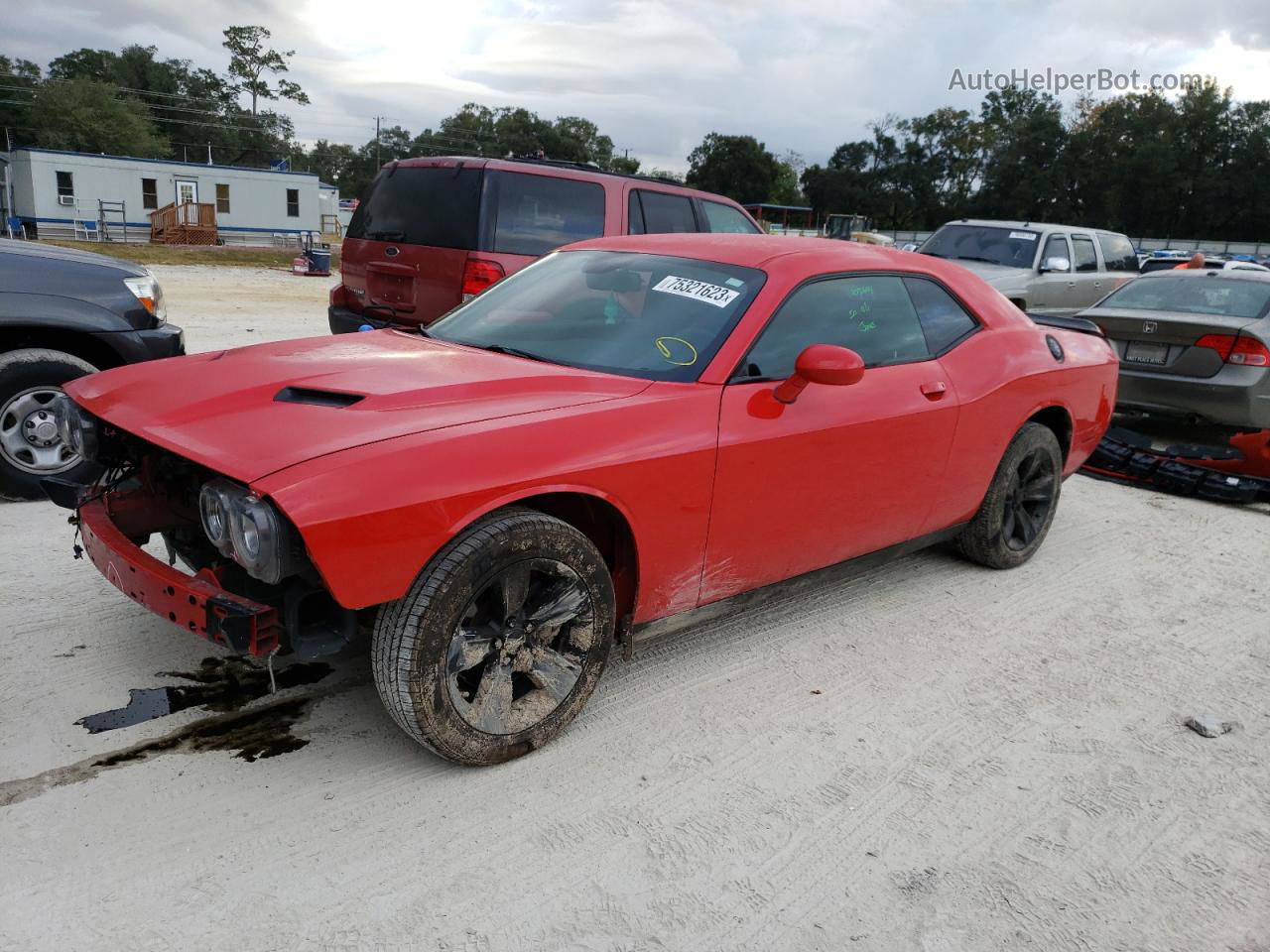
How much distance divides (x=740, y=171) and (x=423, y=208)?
84.5 meters

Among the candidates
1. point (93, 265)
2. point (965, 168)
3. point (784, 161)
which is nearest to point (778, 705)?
point (93, 265)

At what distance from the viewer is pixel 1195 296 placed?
7910 mm

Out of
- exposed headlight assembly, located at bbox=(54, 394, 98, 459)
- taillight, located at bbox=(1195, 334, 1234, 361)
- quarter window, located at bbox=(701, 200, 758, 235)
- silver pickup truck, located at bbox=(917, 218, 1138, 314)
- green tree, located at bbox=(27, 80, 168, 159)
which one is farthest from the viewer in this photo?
green tree, located at bbox=(27, 80, 168, 159)

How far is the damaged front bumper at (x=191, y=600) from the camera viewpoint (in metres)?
2.50

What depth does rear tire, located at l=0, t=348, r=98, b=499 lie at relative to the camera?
4695mm

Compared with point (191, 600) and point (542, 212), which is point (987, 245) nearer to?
point (542, 212)

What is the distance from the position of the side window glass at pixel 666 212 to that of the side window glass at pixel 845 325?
3967 millimetres

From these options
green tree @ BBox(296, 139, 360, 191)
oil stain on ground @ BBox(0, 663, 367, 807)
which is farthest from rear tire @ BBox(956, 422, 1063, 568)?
green tree @ BBox(296, 139, 360, 191)

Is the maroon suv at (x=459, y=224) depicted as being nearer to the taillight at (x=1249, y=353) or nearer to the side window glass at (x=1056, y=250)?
the taillight at (x=1249, y=353)

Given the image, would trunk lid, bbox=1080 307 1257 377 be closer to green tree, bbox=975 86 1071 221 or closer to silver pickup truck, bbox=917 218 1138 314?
silver pickup truck, bbox=917 218 1138 314

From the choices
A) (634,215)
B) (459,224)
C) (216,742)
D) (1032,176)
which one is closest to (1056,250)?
(634,215)

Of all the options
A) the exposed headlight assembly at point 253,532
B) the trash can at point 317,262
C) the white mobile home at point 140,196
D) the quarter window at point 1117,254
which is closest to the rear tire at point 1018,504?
the exposed headlight assembly at point 253,532

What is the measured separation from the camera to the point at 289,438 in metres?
2.58

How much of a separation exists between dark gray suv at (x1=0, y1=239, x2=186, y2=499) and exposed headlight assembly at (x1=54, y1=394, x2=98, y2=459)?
4.94 ft
